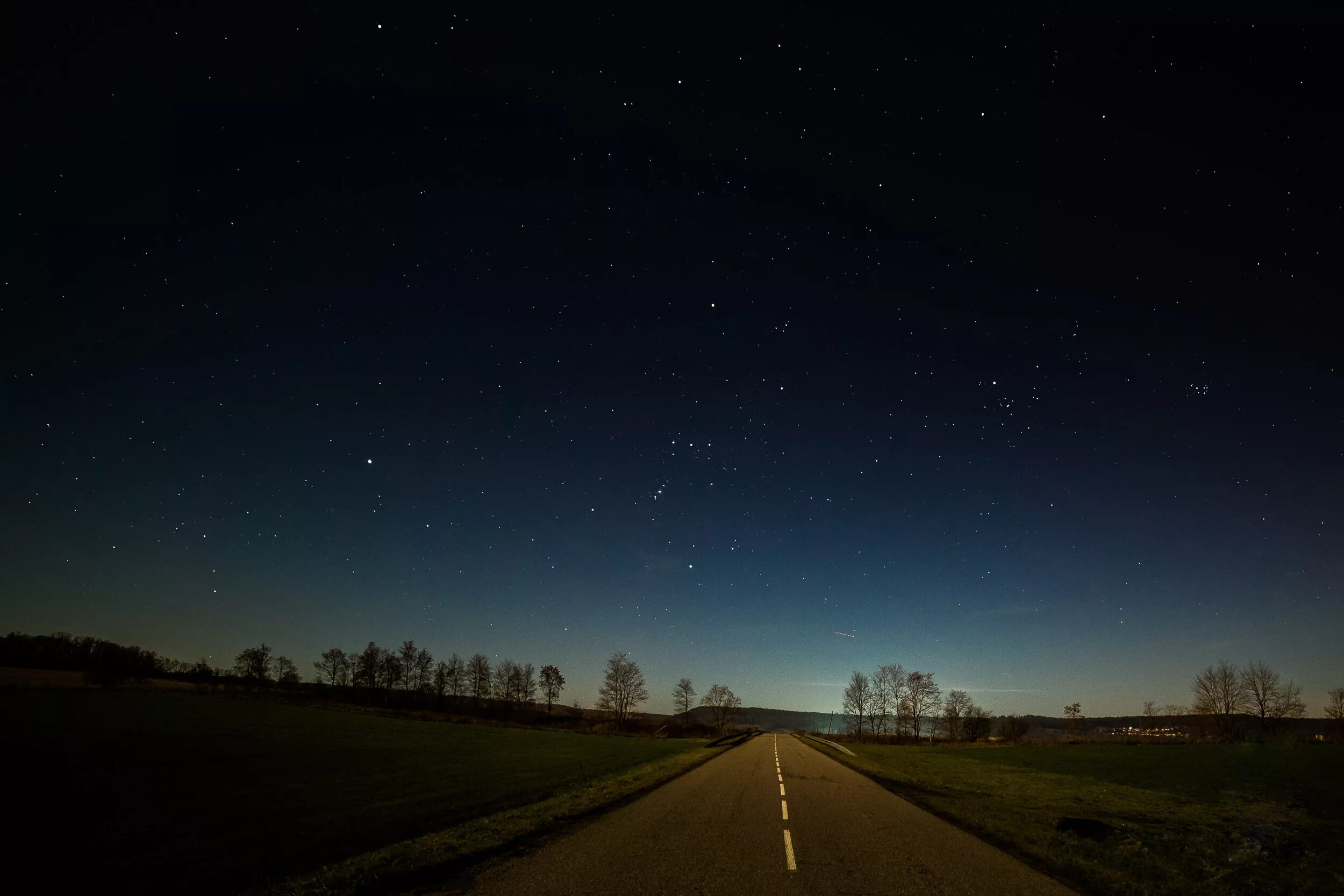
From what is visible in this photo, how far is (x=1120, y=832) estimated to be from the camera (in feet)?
43.9

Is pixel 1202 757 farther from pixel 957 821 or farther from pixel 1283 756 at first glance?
pixel 957 821

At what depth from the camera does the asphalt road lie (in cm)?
842

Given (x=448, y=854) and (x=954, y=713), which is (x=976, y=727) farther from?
(x=448, y=854)

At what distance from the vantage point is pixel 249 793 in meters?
19.9

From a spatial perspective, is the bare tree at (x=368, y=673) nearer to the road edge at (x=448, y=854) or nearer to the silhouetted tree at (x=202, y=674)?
the silhouetted tree at (x=202, y=674)

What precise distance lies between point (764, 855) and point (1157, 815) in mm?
15069

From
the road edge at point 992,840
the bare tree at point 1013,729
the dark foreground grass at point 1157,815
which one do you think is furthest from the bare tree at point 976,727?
the road edge at point 992,840

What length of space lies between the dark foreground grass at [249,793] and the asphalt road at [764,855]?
6.37 ft

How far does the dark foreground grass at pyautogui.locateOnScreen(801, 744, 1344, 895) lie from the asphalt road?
3.87 feet

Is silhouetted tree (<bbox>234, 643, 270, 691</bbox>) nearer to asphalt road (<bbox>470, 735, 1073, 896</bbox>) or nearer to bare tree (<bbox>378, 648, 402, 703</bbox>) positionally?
bare tree (<bbox>378, 648, 402, 703</bbox>)

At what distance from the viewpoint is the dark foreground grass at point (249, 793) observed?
11.2 metres

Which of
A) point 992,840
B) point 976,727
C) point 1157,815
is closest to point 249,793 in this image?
point 992,840

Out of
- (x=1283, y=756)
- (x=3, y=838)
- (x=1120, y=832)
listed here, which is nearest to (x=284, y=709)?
(x=3, y=838)

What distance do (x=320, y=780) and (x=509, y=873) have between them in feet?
62.0
